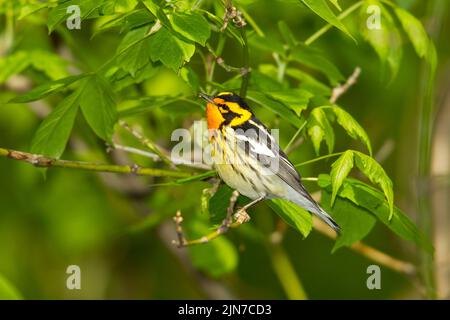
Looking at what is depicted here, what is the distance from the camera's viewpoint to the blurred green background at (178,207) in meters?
5.78

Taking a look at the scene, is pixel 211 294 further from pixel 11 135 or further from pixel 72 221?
pixel 11 135

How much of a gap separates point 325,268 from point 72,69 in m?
3.56

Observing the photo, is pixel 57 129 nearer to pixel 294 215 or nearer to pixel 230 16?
pixel 230 16

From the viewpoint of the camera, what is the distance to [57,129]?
12.5 ft

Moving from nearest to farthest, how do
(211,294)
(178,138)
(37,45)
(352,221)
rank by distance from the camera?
(352,221) < (178,138) < (211,294) < (37,45)

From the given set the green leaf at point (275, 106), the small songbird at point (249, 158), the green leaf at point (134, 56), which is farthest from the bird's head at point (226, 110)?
the green leaf at point (134, 56)

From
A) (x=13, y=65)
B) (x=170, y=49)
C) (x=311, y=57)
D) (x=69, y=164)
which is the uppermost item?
(x=13, y=65)

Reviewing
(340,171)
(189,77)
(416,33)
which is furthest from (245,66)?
(416,33)

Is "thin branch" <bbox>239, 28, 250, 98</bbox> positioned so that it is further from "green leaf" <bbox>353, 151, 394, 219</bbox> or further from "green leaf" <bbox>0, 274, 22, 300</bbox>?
"green leaf" <bbox>0, 274, 22, 300</bbox>

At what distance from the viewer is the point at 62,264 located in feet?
27.2

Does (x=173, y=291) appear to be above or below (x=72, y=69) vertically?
below

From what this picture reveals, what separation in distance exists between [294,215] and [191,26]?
104cm

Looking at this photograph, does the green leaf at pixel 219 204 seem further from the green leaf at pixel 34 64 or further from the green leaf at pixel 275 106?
the green leaf at pixel 34 64

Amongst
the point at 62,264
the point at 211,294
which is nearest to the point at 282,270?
the point at 211,294
